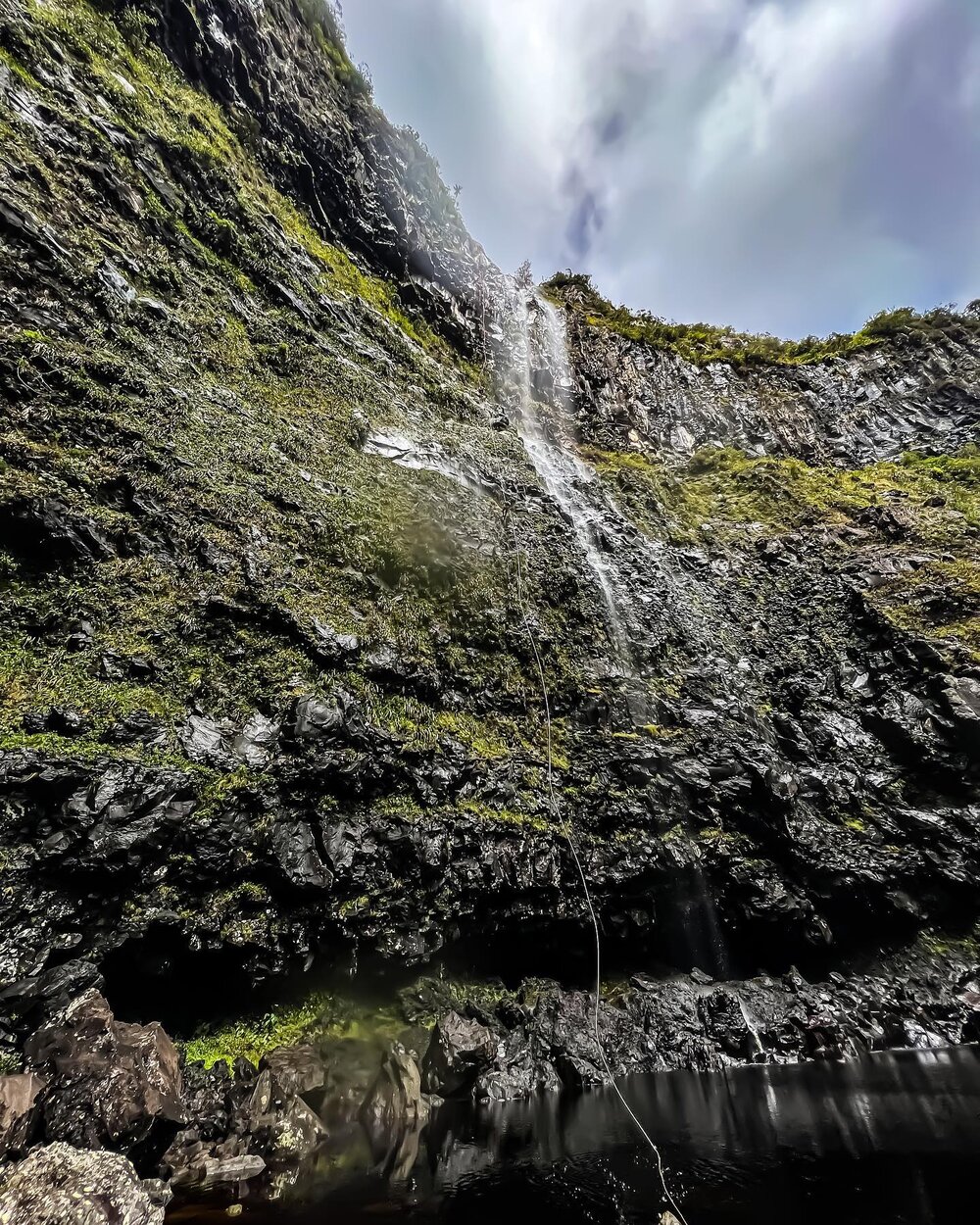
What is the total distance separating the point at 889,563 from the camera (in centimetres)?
1459

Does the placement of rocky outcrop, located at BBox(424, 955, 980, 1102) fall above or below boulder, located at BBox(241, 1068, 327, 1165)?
above

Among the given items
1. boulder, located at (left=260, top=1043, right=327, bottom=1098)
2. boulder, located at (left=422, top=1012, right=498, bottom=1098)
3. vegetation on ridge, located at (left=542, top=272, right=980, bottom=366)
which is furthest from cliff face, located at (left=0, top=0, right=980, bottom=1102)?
vegetation on ridge, located at (left=542, top=272, right=980, bottom=366)

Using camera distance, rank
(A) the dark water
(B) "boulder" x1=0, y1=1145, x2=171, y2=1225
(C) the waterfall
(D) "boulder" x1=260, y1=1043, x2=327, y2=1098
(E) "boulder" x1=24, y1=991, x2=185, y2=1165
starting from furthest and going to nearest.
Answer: (C) the waterfall
(D) "boulder" x1=260, y1=1043, x2=327, y2=1098
(A) the dark water
(E) "boulder" x1=24, y1=991, x2=185, y2=1165
(B) "boulder" x1=0, y1=1145, x2=171, y2=1225

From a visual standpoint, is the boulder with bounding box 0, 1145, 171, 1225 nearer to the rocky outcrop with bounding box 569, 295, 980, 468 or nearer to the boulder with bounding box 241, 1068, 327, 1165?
the boulder with bounding box 241, 1068, 327, 1165

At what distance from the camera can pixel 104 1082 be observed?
15.3 ft

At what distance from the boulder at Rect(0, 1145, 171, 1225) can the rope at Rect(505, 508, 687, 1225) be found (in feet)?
14.0

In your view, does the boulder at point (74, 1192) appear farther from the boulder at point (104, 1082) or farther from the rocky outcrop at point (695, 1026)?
the rocky outcrop at point (695, 1026)

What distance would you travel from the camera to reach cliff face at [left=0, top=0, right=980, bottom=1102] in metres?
6.47

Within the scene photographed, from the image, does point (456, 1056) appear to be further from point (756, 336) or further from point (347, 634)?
point (756, 336)

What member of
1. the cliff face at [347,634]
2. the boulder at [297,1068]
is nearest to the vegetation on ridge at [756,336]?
the cliff face at [347,634]

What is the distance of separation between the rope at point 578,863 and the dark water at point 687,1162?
0.12 m

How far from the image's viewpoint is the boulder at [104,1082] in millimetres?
4441

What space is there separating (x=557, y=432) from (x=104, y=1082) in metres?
19.5

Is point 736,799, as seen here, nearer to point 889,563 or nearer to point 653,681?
point 653,681
